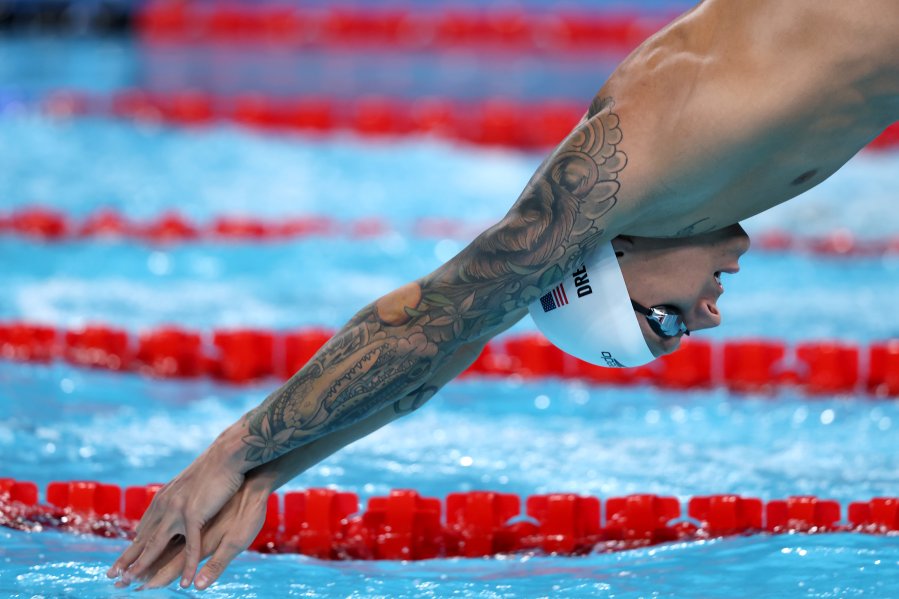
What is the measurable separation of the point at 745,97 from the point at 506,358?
2636mm

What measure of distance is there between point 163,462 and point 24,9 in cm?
801

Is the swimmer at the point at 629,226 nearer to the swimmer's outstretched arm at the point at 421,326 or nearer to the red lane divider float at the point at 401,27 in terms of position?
the swimmer's outstretched arm at the point at 421,326

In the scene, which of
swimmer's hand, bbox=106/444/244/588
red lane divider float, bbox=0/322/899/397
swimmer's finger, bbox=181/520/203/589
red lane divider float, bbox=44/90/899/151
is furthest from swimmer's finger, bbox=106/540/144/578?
red lane divider float, bbox=44/90/899/151

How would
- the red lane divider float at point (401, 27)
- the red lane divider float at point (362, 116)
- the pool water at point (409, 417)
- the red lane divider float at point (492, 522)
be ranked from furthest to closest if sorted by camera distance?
the red lane divider float at point (401, 27) < the red lane divider float at point (362, 116) < the red lane divider float at point (492, 522) < the pool water at point (409, 417)

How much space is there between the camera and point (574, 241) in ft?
7.84

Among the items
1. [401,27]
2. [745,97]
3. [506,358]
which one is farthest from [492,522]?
[401,27]

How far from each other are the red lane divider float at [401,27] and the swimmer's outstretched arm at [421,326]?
834 cm

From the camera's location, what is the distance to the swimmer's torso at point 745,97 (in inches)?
90.6

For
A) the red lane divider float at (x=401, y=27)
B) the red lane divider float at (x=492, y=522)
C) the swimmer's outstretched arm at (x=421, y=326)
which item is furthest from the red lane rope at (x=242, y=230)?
the red lane divider float at (x=401, y=27)

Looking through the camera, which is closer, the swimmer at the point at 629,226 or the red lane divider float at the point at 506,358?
the swimmer at the point at 629,226

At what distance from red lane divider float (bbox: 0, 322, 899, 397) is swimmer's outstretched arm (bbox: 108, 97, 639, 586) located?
2.17 metres

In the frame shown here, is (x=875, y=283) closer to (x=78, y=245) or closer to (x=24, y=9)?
(x=78, y=245)

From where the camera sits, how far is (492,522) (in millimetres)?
3229

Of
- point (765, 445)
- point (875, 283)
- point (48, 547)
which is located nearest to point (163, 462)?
point (48, 547)
